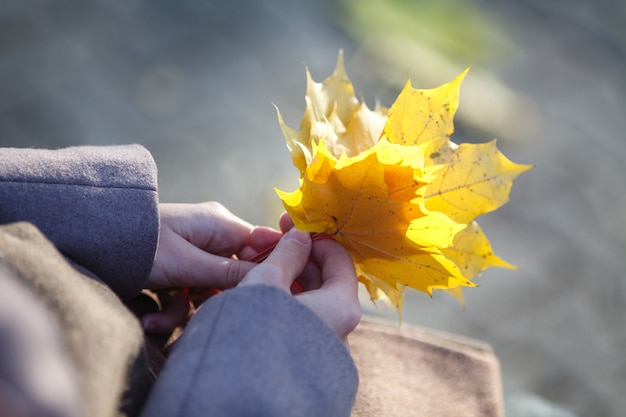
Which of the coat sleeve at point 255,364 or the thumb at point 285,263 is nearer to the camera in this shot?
the coat sleeve at point 255,364

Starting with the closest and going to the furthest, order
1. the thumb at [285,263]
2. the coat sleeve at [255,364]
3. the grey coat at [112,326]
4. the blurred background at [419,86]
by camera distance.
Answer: the grey coat at [112,326]
the coat sleeve at [255,364]
the thumb at [285,263]
the blurred background at [419,86]

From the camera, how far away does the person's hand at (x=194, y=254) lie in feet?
2.85

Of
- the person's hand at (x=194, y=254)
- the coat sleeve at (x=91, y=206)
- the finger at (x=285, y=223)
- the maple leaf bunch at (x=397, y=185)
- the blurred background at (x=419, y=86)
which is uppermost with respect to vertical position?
the maple leaf bunch at (x=397, y=185)

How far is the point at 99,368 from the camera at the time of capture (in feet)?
1.70

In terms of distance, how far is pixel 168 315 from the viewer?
88cm

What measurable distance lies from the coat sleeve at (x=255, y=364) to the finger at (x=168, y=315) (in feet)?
0.76

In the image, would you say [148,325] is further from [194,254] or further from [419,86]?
[419,86]

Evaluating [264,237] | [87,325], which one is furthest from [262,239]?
[87,325]

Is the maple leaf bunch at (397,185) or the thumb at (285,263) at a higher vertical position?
the maple leaf bunch at (397,185)

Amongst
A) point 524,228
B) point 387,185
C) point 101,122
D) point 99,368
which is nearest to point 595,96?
point 524,228

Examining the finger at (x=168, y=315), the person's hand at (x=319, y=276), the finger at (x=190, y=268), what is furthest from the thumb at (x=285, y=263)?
the finger at (x=168, y=315)

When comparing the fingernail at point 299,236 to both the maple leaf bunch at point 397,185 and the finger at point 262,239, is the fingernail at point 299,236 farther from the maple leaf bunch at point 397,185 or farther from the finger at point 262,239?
the finger at point 262,239

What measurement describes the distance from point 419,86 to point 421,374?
1.66 metres

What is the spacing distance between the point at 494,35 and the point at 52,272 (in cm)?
272
